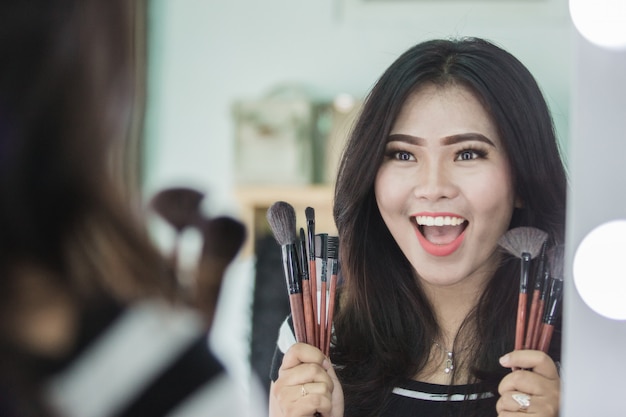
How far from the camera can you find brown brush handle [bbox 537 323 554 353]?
0.50 m

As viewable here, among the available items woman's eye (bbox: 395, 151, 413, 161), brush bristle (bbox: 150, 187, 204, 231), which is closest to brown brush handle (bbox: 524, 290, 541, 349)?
woman's eye (bbox: 395, 151, 413, 161)

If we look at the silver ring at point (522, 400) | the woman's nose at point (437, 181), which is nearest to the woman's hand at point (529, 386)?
the silver ring at point (522, 400)

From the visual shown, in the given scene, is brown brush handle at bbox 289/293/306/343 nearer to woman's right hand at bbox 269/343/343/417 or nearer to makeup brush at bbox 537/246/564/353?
woman's right hand at bbox 269/343/343/417

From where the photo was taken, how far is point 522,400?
1.62ft

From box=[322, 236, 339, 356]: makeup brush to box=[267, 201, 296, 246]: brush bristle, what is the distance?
24 mm

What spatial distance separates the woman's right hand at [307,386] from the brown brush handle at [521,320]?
0.36 ft

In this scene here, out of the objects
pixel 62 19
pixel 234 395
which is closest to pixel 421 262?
pixel 234 395

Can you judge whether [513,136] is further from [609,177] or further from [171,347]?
[171,347]

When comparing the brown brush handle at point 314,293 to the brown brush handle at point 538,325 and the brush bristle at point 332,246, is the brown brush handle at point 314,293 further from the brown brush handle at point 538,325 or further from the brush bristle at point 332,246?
the brown brush handle at point 538,325

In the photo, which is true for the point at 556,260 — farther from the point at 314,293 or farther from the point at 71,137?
the point at 71,137

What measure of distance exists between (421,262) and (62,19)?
25 centimetres

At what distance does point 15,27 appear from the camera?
45 cm

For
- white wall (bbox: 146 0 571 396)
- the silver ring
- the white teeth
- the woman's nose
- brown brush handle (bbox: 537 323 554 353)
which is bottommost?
the silver ring

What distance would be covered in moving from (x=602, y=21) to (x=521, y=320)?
18 cm
